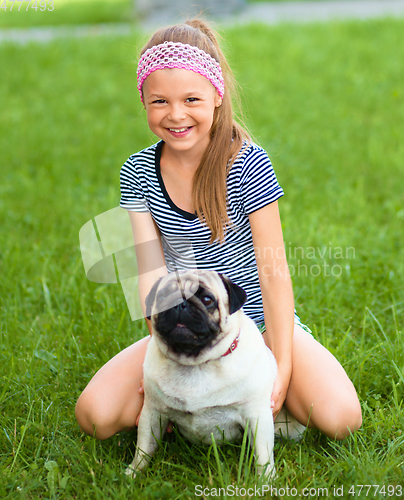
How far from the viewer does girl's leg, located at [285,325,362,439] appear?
1.96 metres

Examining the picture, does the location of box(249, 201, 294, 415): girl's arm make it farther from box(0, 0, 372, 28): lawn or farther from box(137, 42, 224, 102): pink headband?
box(0, 0, 372, 28): lawn

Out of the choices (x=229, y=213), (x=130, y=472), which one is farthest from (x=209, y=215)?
(x=130, y=472)

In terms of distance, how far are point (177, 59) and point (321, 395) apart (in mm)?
1407

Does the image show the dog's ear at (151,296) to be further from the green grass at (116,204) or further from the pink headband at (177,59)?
the pink headband at (177,59)

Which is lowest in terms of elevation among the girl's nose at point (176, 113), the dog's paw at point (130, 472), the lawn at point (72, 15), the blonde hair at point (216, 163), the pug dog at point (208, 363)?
the dog's paw at point (130, 472)

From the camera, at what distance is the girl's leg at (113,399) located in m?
2.00

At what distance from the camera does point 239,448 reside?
197 centimetres

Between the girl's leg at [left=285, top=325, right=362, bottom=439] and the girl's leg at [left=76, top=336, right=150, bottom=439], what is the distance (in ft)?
2.10

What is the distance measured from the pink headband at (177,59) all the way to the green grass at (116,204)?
66 cm

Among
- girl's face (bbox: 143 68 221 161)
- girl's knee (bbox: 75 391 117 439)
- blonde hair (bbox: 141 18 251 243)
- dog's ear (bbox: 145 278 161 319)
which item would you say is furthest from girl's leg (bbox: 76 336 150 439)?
girl's face (bbox: 143 68 221 161)

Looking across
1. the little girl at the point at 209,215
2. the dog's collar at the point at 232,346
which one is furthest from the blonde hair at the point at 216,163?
the dog's collar at the point at 232,346

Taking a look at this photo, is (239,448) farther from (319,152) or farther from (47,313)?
(319,152)

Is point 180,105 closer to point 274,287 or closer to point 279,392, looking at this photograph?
point 274,287

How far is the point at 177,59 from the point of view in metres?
1.89
